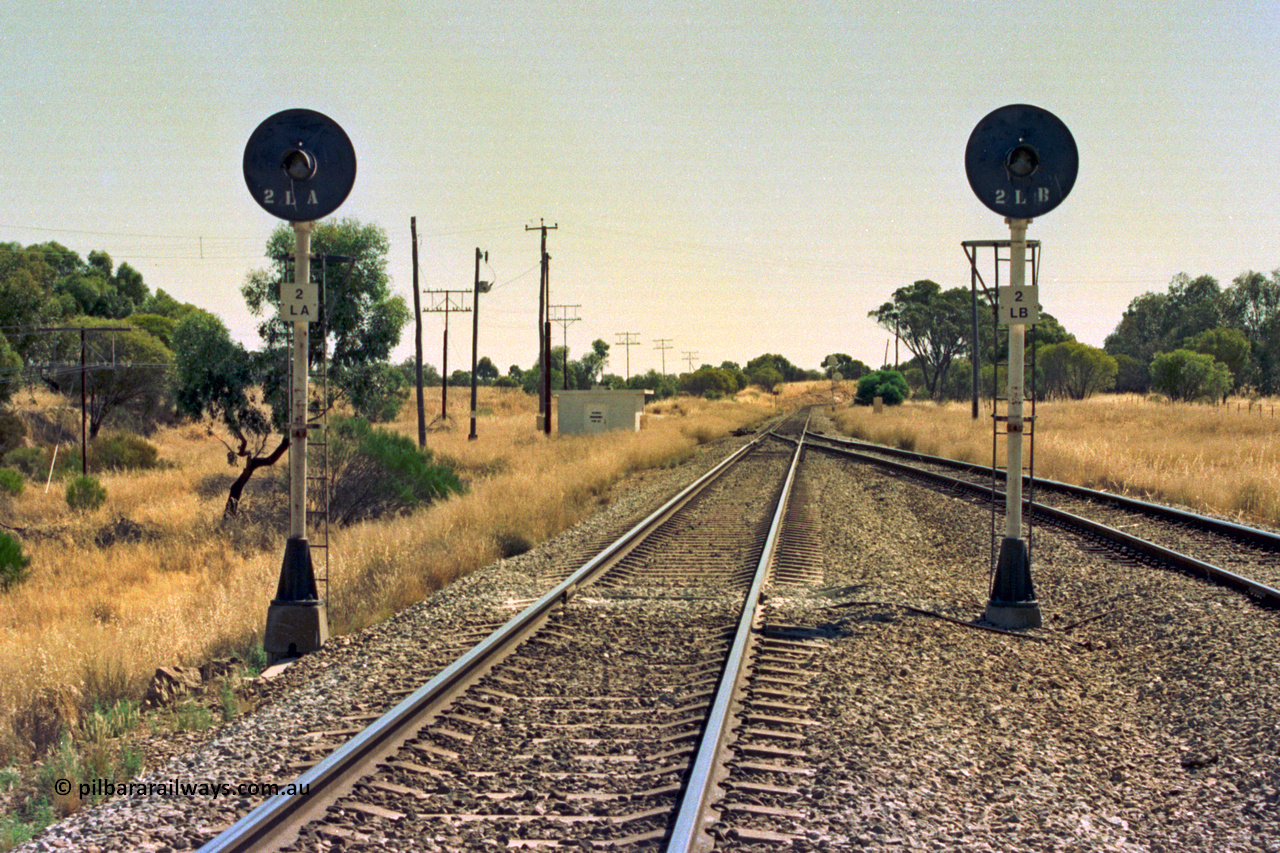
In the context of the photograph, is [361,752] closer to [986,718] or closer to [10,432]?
[986,718]

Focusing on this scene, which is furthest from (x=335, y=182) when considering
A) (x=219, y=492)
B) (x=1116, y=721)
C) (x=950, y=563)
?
(x=219, y=492)

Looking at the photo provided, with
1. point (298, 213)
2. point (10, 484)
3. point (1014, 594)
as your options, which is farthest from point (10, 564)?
point (1014, 594)

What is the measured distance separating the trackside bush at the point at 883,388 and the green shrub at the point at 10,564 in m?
73.2

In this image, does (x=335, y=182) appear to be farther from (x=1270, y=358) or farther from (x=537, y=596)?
(x=1270, y=358)

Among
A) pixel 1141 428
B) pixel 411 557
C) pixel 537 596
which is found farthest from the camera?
pixel 1141 428

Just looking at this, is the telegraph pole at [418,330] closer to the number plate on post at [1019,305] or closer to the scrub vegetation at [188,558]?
the scrub vegetation at [188,558]

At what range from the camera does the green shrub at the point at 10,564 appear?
604 inches

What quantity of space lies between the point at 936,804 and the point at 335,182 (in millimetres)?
6378

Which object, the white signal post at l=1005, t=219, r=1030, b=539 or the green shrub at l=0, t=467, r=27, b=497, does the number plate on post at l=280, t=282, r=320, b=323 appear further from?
the green shrub at l=0, t=467, r=27, b=497

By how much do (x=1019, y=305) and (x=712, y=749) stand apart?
16.1 feet

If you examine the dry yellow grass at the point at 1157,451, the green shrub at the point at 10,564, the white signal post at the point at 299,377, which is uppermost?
the white signal post at the point at 299,377

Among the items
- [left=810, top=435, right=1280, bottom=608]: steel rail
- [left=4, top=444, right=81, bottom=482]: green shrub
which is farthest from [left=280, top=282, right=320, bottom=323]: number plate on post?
[left=4, top=444, right=81, bottom=482]: green shrub

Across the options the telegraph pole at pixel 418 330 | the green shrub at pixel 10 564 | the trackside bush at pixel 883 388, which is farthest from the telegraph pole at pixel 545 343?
the trackside bush at pixel 883 388

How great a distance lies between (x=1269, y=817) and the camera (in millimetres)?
4328
